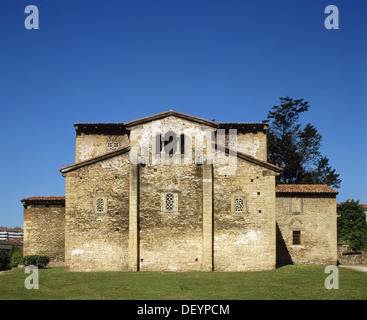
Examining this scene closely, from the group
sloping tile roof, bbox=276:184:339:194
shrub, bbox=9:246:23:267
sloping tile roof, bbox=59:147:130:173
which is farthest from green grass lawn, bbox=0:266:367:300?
shrub, bbox=9:246:23:267

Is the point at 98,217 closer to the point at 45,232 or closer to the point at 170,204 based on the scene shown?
the point at 170,204

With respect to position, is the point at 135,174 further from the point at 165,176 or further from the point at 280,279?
the point at 280,279

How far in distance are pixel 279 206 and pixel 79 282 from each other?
14333 millimetres

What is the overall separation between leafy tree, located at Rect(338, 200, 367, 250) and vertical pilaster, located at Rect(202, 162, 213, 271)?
14.2 meters

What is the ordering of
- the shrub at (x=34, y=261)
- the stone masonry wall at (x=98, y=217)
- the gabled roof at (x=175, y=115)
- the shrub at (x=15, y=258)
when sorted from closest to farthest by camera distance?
the stone masonry wall at (x=98, y=217) < the gabled roof at (x=175, y=115) < the shrub at (x=34, y=261) < the shrub at (x=15, y=258)

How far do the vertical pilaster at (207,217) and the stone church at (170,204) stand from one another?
0.05 meters

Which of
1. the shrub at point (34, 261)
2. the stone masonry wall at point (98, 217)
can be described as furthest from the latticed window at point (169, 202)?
the shrub at point (34, 261)

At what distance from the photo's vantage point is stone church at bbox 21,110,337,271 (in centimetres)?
2028

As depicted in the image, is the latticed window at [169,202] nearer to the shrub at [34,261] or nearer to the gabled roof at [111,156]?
the gabled roof at [111,156]

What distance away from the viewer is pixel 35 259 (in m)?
23.1

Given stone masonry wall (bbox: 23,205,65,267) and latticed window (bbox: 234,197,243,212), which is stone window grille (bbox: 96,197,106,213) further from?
latticed window (bbox: 234,197,243,212)

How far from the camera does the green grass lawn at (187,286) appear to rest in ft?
44.7

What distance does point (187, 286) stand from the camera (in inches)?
614
